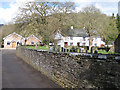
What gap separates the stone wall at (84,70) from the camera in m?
4.72

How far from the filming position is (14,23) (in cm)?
2577

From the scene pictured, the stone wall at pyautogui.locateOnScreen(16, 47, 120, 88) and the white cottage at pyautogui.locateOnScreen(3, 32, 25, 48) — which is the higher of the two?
the white cottage at pyautogui.locateOnScreen(3, 32, 25, 48)

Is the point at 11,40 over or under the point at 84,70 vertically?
over

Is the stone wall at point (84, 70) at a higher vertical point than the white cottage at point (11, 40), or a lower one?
lower

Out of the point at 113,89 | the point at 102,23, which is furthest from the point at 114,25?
the point at 113,89

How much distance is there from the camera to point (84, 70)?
233 inches

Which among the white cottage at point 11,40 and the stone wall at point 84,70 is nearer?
the stone wall at point 84,70

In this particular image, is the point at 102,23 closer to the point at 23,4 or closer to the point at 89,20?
the point at 89,20

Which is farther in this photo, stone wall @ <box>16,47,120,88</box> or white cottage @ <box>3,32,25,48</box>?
white cottage @ <box>3,32,25,48</box>

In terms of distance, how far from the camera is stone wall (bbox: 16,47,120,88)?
4.72 meters

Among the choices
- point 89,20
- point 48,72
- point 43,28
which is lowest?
point 48,72

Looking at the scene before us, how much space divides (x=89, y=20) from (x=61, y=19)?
8.03 metres

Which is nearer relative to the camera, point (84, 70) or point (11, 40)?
point (84, 70)

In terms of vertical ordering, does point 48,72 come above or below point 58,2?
below
